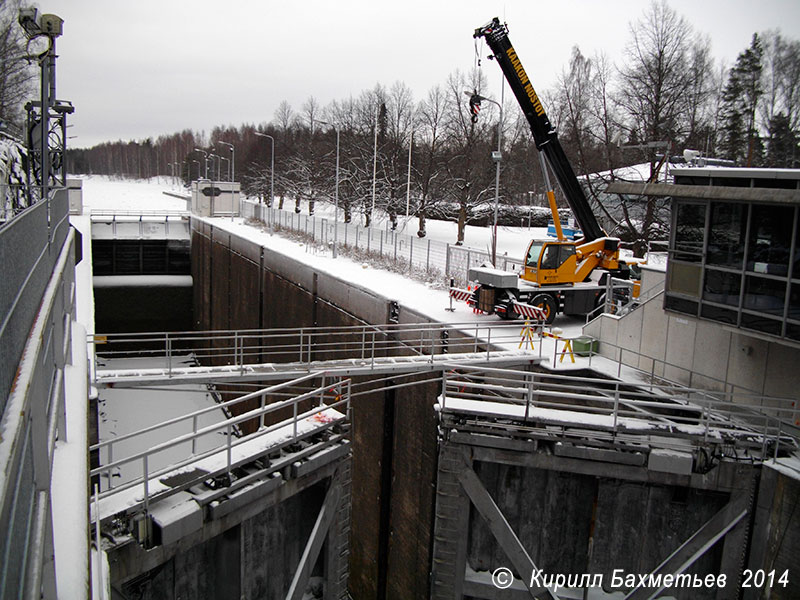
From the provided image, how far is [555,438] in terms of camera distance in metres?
10.2

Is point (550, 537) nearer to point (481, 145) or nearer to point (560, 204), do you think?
point (481, 145)

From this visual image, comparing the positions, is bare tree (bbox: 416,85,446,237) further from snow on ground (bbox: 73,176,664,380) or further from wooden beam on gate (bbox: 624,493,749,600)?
wooden beam on gate (bbox: 624,493,749,600)

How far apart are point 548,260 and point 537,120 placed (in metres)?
3.82

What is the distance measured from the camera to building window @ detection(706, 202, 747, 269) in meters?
11.3

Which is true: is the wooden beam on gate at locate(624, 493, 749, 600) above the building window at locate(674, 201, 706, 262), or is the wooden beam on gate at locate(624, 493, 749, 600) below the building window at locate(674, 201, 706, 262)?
below

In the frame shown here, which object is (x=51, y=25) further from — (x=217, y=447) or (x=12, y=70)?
(x=12, y=70)

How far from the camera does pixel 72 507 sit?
456 centimetres

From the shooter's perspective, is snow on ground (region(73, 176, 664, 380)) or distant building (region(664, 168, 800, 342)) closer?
distant building (region(664, 168, 800, 342))

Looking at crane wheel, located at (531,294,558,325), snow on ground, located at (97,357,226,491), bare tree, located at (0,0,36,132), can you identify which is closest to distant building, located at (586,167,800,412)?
crane wheel, located at (531,294,558,325)

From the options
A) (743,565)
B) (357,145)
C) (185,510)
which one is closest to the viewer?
(185,510)

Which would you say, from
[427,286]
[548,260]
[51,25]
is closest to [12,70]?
[427,286]

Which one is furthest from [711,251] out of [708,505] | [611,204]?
[611,204]

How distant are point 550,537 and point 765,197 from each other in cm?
618

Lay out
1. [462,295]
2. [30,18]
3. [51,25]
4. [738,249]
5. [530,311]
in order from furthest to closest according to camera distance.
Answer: [462,295] → [530,311] → [51,25] → [30,18] → [738,249]
